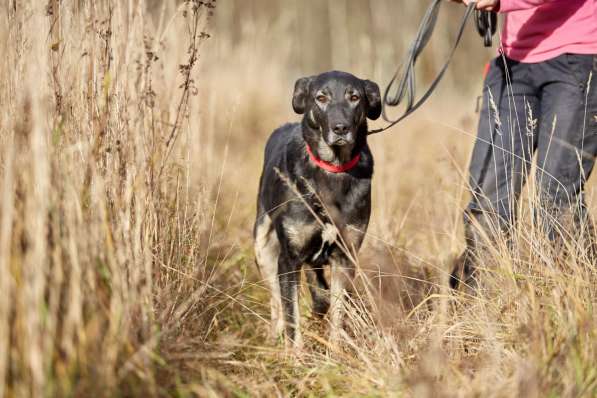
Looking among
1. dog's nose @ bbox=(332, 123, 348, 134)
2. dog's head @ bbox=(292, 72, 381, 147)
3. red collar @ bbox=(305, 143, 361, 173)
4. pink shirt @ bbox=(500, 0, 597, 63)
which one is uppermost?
pink shirt @ bbox=(500, 0, 597, 63)

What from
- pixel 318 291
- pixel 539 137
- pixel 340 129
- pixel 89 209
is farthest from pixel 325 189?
pixel 89 209

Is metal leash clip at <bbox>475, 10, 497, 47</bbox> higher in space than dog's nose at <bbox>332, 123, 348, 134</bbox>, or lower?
higher

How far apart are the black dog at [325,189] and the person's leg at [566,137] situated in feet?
2.82

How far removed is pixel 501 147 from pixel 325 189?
0.89 m

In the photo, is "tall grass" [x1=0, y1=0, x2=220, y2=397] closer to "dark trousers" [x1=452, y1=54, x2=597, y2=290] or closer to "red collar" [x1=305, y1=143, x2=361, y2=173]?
"red collar" [x1=305, y1=143, x2=361, y2=173]

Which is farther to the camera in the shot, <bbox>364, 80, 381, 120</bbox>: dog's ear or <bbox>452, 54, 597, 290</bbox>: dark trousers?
<bbox>364, 80, 381, 120</bbox>: dog's ear

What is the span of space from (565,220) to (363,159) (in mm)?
1053

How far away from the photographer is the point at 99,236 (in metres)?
2.03

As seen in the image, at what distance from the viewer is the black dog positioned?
3.08 metres

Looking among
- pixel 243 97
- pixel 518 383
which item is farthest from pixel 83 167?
pixel 243 97

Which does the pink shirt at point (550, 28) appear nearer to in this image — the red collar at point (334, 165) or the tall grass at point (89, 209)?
the red collar at point (334, 165)

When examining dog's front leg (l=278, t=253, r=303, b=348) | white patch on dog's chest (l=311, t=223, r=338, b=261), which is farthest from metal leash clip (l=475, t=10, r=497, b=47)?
dog's front leg (l=278, t=253, r=303, b=348)

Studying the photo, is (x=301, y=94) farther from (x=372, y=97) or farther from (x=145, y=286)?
(x=145, y=286)

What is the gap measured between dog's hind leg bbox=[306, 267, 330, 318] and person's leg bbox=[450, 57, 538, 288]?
29.1 inches
